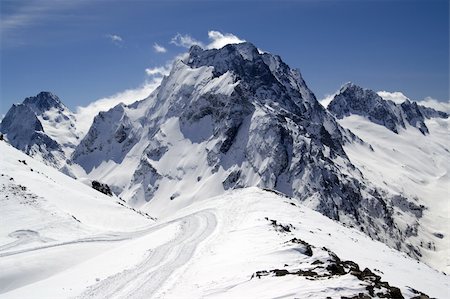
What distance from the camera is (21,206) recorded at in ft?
162

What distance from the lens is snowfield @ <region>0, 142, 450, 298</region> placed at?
2438 cm

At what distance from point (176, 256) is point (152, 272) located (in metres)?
4.79

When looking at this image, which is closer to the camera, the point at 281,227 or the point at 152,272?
the point at 152,272

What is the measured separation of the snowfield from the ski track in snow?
68 millimetres

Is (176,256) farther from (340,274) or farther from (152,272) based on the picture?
(340,274)

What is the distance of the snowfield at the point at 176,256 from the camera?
24.4 metres

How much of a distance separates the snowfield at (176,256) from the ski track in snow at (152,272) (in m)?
0.07

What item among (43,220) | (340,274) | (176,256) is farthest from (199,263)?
→ (43,220)

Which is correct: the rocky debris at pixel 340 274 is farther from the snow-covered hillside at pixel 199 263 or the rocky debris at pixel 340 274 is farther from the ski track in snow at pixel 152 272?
the ski track in snow at pixel 152 272

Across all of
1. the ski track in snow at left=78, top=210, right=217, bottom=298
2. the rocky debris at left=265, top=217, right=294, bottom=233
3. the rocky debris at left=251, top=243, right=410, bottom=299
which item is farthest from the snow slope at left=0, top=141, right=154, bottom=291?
the rocky debris at left=251, top=243, right=410, bottom=299

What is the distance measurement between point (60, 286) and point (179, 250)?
34.5ft

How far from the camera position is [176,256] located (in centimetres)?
3556

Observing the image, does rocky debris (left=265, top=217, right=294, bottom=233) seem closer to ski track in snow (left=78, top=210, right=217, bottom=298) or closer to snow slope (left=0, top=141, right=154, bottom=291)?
ski track in snow (left=78, top=210, right=217, bottom=298)

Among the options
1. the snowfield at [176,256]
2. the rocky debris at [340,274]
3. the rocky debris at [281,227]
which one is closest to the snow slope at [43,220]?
the snowfield at [176,256]
